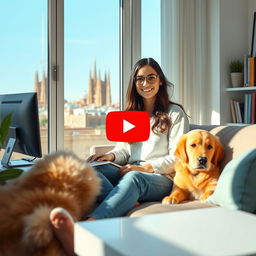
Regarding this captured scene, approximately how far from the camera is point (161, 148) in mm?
2406

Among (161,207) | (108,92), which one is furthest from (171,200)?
(108,92)

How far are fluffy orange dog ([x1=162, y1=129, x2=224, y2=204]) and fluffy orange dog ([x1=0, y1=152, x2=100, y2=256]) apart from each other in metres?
0.48

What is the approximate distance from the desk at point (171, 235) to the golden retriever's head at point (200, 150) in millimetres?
832

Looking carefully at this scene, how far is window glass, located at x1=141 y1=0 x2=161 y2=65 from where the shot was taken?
3549 millimetres

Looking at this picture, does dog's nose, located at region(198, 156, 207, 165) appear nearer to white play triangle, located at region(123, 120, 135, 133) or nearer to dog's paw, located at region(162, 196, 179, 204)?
dog's paw, located at region(162, 196, 179, 204)

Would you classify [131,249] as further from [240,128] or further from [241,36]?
[241,36]

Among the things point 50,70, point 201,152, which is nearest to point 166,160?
point 201,152

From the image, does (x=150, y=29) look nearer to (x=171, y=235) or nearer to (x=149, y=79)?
(x=149, y=79)

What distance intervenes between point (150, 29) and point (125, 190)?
203 cm

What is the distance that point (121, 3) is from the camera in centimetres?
345

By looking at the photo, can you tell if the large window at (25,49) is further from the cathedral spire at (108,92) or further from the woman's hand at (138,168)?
the woman's hand at (138,168)

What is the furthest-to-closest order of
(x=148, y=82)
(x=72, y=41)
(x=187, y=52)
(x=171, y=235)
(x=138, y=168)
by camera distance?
(x=187, y=52)
(x=72, y=41)
(x=148, y=82)
(x=138, y=168)
(x=171, y=235)

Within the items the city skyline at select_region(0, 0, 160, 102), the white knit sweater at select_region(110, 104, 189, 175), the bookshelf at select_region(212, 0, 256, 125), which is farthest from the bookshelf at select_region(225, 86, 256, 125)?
the white knit sweater at select_region(110, 104, 189, 175)

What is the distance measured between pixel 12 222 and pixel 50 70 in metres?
1.80
